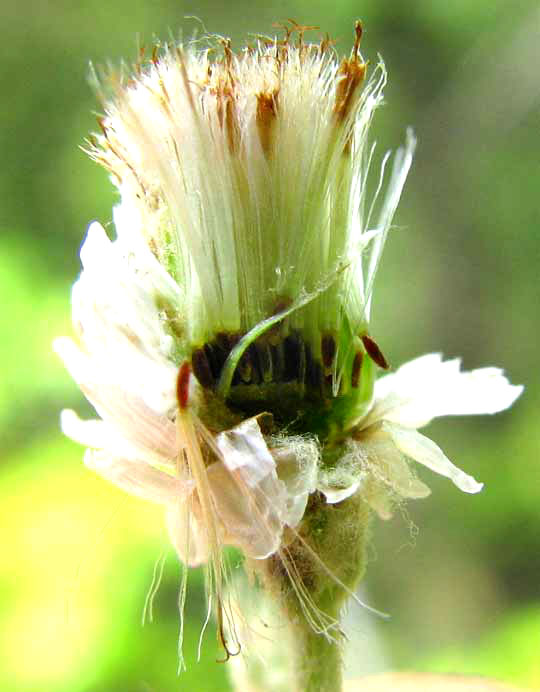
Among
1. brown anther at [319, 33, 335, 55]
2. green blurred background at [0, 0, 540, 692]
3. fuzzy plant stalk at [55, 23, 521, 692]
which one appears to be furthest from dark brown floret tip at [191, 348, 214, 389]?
green blurred background at [0, 0, 540, 692]

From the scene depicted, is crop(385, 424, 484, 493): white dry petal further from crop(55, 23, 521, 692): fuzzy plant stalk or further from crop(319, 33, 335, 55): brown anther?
crop(319, 33, 335, 55): brown anther

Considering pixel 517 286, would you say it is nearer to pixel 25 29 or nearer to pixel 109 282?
pixel 25 29

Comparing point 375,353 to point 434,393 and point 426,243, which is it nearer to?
point 434,393

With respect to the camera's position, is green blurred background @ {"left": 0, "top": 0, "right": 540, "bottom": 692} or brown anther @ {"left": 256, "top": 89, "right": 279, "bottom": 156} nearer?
brown anther @ {"left": 256, "top": 89, "right": 279, "bottom": 156}

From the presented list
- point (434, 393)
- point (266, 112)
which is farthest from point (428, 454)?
point (266, 112)

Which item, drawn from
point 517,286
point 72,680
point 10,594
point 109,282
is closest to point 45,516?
point 10,594
